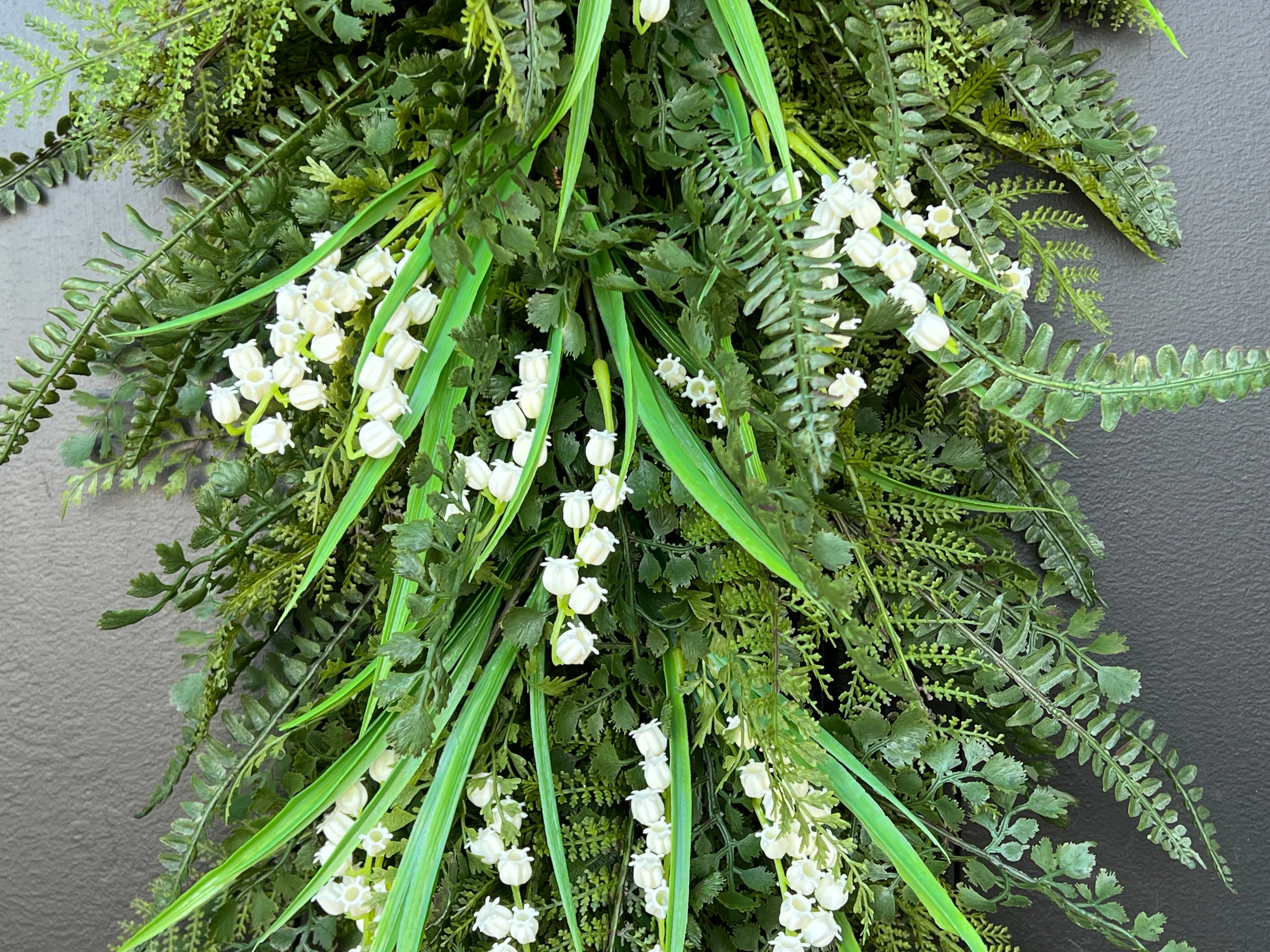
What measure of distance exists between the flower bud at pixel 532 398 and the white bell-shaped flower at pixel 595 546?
75mm

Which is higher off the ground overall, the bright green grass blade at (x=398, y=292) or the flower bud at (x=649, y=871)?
the bright green grass blade at (x=398, y=292)

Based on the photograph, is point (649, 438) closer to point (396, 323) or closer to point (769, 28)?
point (396, 323)

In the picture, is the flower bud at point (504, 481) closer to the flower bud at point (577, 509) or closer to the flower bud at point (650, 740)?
the flower bud at point (577, 509)

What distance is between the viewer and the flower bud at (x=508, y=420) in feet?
1.51

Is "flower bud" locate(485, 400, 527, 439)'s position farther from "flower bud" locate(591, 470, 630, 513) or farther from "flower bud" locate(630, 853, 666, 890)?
"flower bud" locate(630, 853, 666, 890)

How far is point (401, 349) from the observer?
462 mm

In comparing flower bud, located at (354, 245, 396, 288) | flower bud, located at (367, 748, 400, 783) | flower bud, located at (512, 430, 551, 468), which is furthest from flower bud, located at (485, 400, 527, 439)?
flower bud, located at (367, 748, 400, 783)

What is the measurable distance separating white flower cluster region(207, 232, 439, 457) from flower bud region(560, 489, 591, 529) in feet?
0.35

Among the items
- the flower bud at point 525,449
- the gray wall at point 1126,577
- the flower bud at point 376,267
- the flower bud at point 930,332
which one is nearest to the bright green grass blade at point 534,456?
the flower bud at point 525,449

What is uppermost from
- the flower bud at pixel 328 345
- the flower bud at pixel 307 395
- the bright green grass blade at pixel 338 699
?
the flower bud at pixel 328 345

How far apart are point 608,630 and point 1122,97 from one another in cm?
64

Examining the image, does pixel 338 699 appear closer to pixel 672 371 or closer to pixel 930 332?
pixel 672 371

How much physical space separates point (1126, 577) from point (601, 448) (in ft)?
1.73

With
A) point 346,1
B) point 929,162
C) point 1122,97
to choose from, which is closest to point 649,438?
point 929,162
